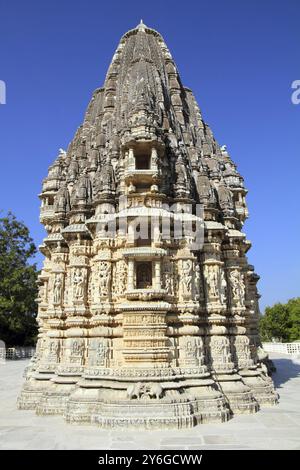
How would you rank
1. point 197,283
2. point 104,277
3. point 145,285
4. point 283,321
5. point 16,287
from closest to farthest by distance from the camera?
1. point 104,277
2. point 145,285
3. point 197,283
4. point 16,287
5. point 283,321

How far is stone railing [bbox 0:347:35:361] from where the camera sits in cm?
3622

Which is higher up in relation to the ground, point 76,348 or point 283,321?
point 283,321

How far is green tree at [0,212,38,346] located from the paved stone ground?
25698 millimetres

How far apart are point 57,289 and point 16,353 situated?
92.0 feet

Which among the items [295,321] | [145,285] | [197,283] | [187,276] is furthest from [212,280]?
[295,321]

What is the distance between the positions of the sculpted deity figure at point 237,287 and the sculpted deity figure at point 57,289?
6415mm

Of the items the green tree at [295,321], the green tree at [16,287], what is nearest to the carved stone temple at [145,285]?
the green tree at [16,287]

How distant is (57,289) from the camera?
555 inches

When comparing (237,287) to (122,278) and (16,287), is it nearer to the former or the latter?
(122,278)

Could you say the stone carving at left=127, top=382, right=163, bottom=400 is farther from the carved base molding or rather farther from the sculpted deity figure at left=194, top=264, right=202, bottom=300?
the sculpted deity figure at left=194, top=264, right=202, bottom=300

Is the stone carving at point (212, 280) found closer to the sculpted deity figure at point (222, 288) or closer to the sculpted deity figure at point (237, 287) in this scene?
the sculpted deity figure at point (222, 288)

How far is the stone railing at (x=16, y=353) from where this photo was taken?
1426 inches

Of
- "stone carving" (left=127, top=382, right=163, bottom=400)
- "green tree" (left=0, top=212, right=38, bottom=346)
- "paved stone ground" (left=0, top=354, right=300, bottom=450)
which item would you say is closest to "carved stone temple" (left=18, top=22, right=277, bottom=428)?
"stone carving" (left=127, top=382, right=163, bottom=400)
